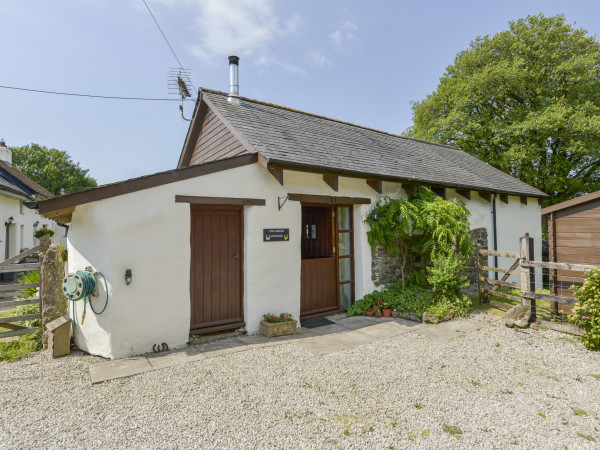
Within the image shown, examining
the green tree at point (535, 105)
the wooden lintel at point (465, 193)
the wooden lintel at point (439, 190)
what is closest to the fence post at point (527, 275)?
the wooden lintel at point (439, 190)

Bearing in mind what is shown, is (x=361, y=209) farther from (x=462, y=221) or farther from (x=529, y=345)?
(x=529, y=345)

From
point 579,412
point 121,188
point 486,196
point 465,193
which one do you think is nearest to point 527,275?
point 579,412

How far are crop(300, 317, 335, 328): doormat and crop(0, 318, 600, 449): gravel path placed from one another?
144cm

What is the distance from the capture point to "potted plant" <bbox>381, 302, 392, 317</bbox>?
22.3 ft

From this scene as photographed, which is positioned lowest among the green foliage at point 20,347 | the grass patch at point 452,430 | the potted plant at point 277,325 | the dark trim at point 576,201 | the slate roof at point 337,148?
the grass patch at point 452,430

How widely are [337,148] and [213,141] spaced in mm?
3302

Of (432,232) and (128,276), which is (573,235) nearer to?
(432,232)

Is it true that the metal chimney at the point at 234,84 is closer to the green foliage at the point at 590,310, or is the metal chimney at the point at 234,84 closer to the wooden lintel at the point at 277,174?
the wooden lintel at the point at 277,174

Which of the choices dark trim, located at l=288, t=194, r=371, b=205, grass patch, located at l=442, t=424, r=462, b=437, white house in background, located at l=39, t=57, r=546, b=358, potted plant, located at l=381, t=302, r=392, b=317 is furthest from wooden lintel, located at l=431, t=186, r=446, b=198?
grass patch, located at l=442, t=424, r=462, b=437

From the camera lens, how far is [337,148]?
A: 772cm

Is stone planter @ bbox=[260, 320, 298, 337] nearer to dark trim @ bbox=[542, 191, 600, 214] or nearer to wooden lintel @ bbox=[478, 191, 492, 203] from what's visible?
dark trim @ bbox=[542, 191, 600, 214]

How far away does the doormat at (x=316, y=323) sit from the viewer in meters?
6.20

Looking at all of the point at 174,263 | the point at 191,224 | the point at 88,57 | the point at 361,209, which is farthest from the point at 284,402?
the point at 88,57

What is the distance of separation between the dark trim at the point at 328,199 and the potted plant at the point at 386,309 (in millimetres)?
2346
